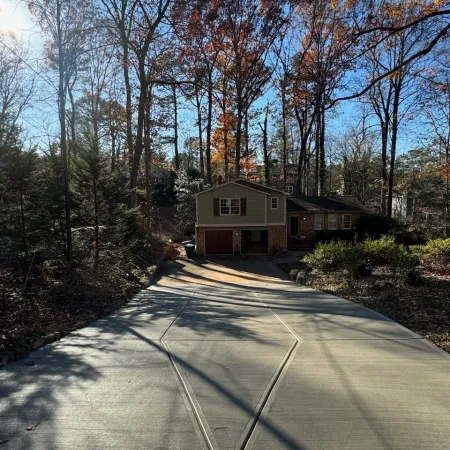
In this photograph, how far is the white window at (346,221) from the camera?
29.4 metres

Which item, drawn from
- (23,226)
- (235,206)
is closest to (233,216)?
(235,206)

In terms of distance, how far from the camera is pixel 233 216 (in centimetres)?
2555

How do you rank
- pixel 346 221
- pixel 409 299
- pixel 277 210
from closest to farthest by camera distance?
pixel 409 299, pixel 277 210, pixel 346 221

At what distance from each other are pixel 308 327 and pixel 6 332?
15.8 ft

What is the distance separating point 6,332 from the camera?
5.46 metres

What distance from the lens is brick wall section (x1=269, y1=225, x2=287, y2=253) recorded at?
25.9 m

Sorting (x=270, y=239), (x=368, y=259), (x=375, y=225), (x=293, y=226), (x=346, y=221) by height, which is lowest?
(x=368, y=259)

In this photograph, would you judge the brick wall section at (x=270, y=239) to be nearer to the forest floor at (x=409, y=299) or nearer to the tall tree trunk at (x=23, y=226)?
the forest floor at (x=409, y=299)

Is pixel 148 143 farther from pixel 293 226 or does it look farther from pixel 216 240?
pixel 293 226

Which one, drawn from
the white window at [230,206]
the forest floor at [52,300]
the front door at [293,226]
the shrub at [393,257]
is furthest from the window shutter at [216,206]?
the shrub at [393,257]

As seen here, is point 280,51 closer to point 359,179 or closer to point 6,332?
point 359,179

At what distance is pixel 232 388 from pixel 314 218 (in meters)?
26.0

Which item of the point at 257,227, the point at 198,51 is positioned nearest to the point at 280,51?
the point at 198,51

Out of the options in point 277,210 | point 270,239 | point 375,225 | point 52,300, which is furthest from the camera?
point 375,225
